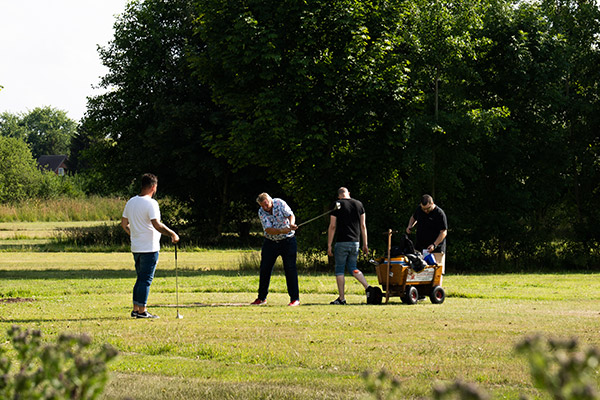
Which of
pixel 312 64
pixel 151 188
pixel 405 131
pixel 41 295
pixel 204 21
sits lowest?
pixel 41 295

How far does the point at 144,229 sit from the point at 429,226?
232 inches

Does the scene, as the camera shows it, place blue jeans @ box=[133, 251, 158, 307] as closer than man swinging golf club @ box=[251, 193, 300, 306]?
Yes

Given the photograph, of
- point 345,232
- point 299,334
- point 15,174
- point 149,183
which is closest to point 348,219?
point 345,232

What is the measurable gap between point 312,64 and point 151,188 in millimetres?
14118

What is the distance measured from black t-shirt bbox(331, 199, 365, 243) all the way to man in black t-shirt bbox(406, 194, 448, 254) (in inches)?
42.6

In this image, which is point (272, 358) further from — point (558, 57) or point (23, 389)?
point (558, 57)

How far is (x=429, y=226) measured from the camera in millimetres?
15219

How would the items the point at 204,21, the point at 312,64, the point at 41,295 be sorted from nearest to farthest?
the point at 41,295 < the point at 312,64 < the point at 204,21

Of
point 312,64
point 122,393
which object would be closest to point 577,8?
point 312,64

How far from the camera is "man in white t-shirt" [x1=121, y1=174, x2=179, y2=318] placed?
37.7 ft

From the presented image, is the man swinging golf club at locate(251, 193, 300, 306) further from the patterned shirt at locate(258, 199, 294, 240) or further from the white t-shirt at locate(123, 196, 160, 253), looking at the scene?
the white t-shirt at locate(123, 196, 160, 253)

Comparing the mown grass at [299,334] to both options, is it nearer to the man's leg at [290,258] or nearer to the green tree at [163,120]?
the man's leg at [290,258]

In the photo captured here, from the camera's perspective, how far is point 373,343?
9078mm

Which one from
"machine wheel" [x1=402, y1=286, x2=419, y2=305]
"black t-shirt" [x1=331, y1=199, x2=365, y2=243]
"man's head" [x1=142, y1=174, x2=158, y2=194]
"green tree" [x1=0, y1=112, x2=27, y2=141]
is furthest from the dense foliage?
"green tree" [x1=0, y1=112, x2=27, y2=141]
